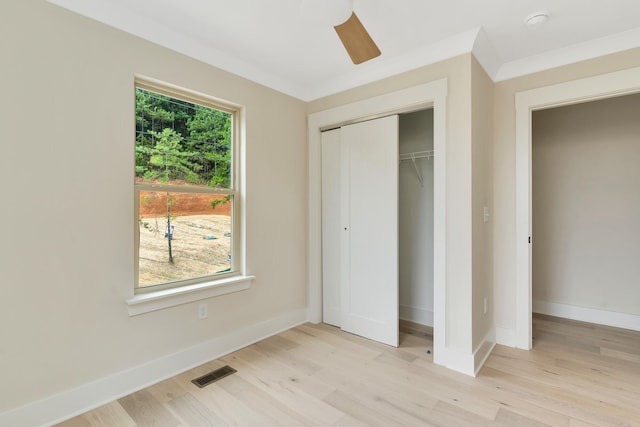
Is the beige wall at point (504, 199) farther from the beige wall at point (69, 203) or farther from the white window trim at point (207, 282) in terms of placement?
the beige wall at point (69, 203)

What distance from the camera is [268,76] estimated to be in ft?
9.32

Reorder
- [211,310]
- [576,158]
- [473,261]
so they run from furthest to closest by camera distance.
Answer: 1. [576,158]
2. [211,310]
3. [473,261]

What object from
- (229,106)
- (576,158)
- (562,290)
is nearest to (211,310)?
(229,106)

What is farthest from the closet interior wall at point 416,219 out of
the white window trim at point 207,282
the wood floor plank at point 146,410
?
the wood floor plank at point 146,410

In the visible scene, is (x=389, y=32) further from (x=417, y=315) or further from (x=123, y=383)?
(x=123, y=383)

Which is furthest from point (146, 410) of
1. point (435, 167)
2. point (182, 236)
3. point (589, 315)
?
point (589, 315)

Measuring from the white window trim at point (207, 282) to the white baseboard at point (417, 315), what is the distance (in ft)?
5.60

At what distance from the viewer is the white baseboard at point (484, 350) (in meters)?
2.25

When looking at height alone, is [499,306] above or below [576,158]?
below

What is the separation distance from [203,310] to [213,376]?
0.47 meters

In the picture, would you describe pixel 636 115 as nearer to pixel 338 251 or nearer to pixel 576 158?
pixel 576 158

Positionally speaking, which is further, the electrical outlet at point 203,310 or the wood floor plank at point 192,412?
the electrical outlet at point 203,310

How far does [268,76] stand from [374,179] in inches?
52.7

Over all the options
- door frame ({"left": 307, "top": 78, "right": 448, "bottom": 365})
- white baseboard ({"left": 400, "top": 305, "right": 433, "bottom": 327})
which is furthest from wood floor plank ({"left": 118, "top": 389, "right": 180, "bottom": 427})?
Result: white baseboard ({"left": 400, "top": 305, "right": 433, "bottom": 327})
